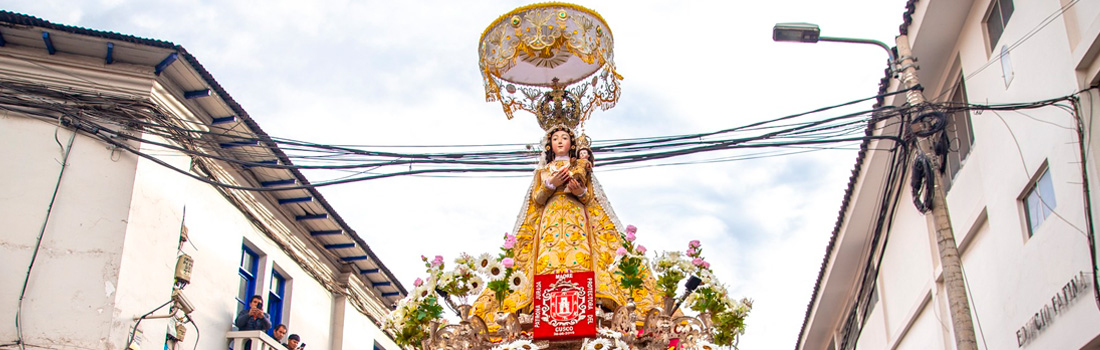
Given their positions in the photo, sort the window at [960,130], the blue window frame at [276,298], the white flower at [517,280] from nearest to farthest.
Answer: the white flower at [517,280] < the window at [960,130] < the blue window frame at [276,298]

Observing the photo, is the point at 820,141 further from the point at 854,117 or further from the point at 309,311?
the point at 309,311

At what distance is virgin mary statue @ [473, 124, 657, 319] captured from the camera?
33.4 feet

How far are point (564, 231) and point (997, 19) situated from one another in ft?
19.8

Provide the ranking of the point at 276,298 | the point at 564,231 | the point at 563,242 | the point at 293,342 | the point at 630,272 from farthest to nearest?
the point at 276,298
the point at 293,342
the point at 564,231
the point at 563,242
the point at 630,272

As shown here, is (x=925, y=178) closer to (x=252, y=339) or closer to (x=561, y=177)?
(x=561, y=177)

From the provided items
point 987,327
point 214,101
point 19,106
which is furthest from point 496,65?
point 987,327

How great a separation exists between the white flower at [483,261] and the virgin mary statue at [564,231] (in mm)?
280

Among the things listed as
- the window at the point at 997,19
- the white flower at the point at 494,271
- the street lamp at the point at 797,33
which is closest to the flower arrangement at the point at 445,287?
the white flower at the point at 494,271

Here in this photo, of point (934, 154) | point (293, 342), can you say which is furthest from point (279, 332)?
point (934, 154)

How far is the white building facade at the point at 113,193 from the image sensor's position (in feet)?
41.6

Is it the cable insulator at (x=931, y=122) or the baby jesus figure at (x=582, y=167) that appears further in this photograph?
the baby jesus figure at (x=582, y=167)

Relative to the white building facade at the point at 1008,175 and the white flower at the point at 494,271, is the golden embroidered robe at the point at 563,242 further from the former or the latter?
the white building facade at the point at 1008,175

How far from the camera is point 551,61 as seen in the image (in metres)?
12.4

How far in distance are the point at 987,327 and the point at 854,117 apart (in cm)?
404
